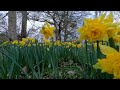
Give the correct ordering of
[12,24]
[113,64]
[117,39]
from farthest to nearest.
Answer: [12,24]
[117,39]
[113,64]

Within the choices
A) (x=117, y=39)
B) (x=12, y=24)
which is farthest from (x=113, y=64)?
(x=12, y=24)

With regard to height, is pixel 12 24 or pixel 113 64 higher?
pixel 12 24

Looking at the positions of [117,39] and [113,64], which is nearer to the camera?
[113,64]

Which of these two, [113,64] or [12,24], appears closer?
[113,64]

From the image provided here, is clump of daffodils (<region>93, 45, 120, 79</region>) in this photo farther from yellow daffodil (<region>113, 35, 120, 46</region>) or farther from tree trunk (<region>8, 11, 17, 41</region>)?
tree trunk (<region>8, 11, 17, 41</region>)

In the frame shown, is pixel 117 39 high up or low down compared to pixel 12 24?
down

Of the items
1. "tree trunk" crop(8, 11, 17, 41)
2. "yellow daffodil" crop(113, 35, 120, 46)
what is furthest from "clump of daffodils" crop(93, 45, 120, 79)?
"tree trunk" crop(8, 11, 17, 41)

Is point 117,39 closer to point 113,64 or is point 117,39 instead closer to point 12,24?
point 113,64

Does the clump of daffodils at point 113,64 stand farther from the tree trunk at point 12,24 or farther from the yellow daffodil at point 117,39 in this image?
the tree trunk at point 12,24

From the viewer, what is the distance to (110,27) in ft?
2.91

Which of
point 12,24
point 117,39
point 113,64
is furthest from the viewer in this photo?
point 12,24
